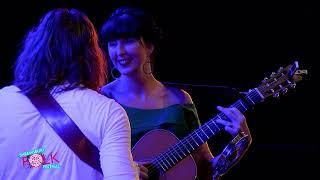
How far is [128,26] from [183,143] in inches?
28.9

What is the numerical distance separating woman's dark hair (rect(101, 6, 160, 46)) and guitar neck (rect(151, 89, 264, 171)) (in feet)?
2.04

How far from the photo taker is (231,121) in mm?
2812

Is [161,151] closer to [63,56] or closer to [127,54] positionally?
[127,54]

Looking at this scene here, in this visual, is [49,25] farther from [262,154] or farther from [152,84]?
[262,154]

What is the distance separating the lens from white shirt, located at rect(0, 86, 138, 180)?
5.54 ft

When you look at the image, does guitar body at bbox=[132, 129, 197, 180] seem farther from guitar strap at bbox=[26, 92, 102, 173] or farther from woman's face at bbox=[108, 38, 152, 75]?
guitar strap at bbox=[26, 92, 102, 173]

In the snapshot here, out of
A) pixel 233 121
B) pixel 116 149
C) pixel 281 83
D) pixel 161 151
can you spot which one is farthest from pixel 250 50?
pixel 116 149

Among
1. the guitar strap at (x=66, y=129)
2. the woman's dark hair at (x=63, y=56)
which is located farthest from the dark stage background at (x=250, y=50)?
the guitar strap at (x=66, y=129)

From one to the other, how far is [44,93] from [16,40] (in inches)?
93.5

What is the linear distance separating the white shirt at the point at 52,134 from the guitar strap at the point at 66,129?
0.02 meters

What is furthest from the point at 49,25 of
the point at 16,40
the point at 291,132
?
the point at 291,132

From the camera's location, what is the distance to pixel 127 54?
287 cm

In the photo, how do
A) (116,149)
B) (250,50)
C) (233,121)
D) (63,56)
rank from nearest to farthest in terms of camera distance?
1. (116,149)
2. (63,56)
3. (233,121)
4. (250,50)

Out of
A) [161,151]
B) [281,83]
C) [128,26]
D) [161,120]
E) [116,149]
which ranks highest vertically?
[128,26]
